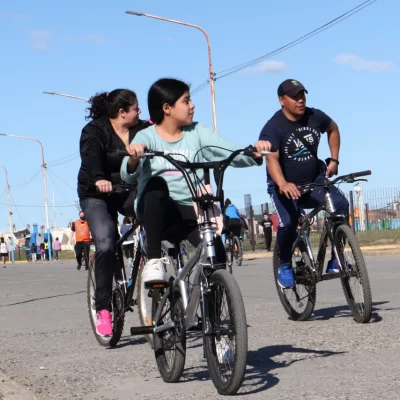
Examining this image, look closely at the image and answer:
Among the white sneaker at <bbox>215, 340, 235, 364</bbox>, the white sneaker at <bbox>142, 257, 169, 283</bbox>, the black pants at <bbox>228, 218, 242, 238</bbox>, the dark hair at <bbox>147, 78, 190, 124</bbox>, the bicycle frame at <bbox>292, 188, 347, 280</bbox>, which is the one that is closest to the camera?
the white sneaker at <bbox>215, 340, 235, 364</bbox>

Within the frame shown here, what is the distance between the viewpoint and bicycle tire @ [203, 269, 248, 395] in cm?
475

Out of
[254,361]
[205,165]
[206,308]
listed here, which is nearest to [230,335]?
[206,308]

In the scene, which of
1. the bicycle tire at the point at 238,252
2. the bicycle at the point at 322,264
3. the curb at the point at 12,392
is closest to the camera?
the curb at the point at 12,392

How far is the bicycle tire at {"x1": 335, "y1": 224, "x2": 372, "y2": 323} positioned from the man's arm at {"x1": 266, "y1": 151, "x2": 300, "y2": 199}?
1.48 feet

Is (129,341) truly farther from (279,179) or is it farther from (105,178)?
(279,179)

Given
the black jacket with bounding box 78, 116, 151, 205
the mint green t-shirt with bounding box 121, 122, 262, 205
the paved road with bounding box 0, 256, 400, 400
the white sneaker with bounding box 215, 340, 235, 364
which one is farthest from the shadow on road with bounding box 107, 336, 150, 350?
the white sneaker with bounding box 215, 340, 235, 364

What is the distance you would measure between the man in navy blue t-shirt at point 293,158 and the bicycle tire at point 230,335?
3146mm

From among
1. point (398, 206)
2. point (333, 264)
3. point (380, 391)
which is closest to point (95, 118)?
point (333, 264)

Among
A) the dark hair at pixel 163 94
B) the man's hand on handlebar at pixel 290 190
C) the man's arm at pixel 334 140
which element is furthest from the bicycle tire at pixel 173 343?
the man's arm at pixel 334 140

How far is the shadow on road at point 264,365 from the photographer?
532 centimetres

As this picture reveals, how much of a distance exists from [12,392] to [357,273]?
3109 millimetres

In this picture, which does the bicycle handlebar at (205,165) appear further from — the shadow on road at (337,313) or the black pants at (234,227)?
the black pants at (234,227)

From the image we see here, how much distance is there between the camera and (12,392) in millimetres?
5508

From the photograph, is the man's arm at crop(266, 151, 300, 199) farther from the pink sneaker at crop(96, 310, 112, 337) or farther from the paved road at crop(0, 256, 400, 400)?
the pink sneaker at crop(96, 310, 112, 337)
